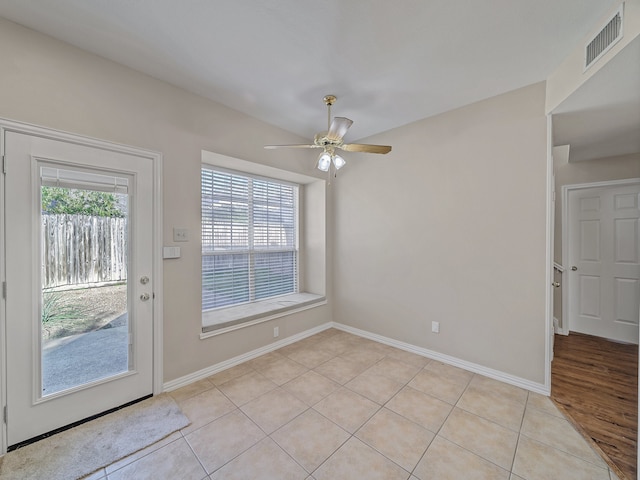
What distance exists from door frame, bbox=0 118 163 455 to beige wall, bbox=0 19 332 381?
0.16 feet

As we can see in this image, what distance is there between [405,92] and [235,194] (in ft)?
7.28

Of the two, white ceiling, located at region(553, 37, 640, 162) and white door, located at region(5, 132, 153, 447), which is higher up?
white ceiling, located at region(553, 37, 640, 162)

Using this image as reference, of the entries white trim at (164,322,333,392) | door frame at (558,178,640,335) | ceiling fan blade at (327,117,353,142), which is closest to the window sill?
white trim at (164,322,333,392)

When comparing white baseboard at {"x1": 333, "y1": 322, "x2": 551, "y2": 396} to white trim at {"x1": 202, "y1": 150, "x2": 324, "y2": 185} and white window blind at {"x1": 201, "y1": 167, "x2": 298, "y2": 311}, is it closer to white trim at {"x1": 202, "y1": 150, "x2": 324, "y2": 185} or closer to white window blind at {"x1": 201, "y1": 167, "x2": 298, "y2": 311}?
white window blind at {"x1": 201, "y1": 167, "x2": 298, "y2": 311}

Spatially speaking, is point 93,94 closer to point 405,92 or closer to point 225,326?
point 225,326

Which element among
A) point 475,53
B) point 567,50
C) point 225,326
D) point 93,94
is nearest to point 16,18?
point 93,94

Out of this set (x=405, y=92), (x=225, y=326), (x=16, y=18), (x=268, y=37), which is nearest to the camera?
(x=16, y=18)

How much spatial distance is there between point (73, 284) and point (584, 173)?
224 inches

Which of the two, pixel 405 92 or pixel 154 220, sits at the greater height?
pixel 405 92

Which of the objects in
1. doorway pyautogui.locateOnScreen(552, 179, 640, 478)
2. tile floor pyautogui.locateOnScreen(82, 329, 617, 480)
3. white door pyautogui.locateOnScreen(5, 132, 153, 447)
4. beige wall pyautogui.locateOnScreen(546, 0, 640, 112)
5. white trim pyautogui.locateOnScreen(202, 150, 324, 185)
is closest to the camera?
beige wall pyautogui.locateOnScreen(546, 0, 640, 112)

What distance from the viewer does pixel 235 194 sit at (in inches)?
128

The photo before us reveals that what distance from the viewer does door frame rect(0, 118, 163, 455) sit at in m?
1.57

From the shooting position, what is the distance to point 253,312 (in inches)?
116

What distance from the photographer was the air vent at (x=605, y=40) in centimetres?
139
